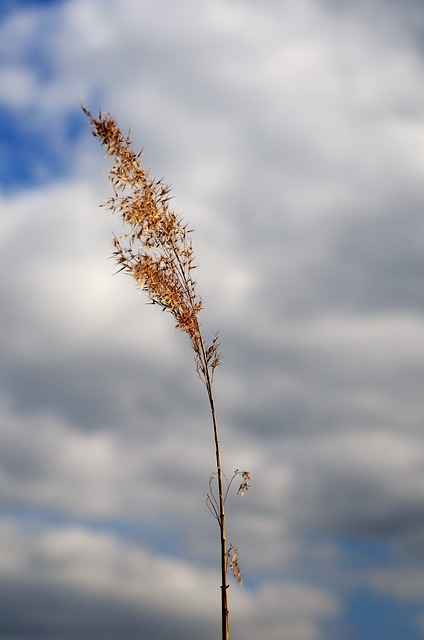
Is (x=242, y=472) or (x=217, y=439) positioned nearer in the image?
(x=217, y=439)

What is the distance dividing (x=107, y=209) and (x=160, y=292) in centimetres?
133

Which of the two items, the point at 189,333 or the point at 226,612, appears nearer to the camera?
the point at 226,612

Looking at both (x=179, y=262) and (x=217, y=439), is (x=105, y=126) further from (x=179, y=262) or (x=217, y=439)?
(x=217, y=439)

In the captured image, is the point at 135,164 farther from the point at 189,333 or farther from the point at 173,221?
the point at 189,333

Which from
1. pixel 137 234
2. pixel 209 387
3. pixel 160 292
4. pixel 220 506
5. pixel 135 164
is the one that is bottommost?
pixel 220 506

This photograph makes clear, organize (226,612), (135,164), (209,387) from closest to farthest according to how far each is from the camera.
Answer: (226,612)
(209,387)
(135,164)

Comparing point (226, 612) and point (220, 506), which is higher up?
point (220, 506)

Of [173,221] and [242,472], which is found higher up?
[173,221]

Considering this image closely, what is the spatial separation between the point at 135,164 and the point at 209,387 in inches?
129

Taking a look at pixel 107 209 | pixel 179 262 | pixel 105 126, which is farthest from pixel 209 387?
pixel 105 126

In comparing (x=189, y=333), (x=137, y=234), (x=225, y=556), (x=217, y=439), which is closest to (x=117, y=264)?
(x=137, y=234)

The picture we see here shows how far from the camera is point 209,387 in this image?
1247 centimetres

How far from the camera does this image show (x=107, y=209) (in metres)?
13.0

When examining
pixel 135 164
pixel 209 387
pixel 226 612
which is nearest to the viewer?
pixel 226 612
